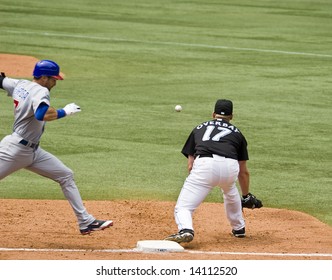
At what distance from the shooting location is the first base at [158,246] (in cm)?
928

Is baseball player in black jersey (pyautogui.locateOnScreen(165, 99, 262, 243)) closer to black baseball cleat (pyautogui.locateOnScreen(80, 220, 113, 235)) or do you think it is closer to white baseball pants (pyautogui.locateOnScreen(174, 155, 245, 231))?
white baseball pants (pyautogui.locateOnScreen(174, 155, 245, 231))

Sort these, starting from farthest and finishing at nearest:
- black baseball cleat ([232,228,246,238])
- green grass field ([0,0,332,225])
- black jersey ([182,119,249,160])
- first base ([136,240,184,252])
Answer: green grass field ([0,0,332,225]) < black baseball cleat ([232,228,246,238]) < black jersey ([182,119,249,160]) < first base ([136,240,184,252])

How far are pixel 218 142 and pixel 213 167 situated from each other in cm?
30

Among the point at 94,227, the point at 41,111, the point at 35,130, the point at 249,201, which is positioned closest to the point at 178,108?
the point at 249,201

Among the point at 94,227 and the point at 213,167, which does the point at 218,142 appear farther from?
the point at 94,227

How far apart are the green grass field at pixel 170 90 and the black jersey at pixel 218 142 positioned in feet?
6.83

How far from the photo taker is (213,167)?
9953 mm

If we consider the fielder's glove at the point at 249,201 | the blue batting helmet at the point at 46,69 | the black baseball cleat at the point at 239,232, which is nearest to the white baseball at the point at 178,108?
the fielder's glove at the point at 249,201

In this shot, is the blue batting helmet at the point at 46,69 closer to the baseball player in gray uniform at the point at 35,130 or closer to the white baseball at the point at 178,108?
the baseball player in gray uniform at the point at 35,130

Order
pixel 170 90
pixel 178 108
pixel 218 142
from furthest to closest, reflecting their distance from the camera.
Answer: pixel 170 90
pixel 178 108
pixel 218 142

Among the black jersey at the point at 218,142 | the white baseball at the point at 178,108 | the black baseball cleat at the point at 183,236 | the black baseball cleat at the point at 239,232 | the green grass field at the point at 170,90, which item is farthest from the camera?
the white baseball at the point at 178,108

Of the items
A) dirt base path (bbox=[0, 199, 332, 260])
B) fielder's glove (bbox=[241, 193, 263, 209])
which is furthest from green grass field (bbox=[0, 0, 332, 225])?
fielder's glove (bbox=[241, 193, 263, 209])

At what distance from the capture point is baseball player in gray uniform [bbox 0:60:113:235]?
9.51 m

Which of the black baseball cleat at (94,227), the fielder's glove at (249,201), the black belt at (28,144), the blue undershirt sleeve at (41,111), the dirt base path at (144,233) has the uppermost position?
the blue undershirt sleeve at (41,111)
